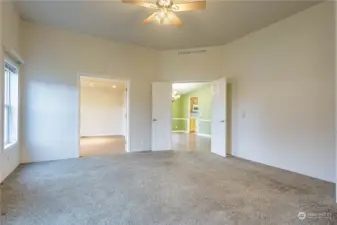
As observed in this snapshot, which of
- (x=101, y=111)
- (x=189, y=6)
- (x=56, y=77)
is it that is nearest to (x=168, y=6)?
(x=189, y=6)

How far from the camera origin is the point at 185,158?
229 inches

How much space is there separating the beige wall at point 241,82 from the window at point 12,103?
10.1 inches

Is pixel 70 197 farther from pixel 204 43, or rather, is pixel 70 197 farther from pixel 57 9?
pixel 204 43

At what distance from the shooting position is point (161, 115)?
690 centimetres

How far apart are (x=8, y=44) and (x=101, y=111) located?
7460mm

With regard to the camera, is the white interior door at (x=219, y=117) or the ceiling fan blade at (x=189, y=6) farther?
the white interior door at (x=219, y=117)

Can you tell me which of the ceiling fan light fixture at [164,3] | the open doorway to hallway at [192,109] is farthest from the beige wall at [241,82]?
the open doorway to hallway at [192,109]

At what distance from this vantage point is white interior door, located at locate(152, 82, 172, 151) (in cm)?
686

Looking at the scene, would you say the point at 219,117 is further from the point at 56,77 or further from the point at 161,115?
the point at 56,77

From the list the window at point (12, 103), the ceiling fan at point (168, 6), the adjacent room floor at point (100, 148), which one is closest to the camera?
the ceiling fan at point (168, 6)

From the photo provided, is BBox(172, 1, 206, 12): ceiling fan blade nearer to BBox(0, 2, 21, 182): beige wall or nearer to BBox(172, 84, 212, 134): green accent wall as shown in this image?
BBox(0, 2, 21, 182): beige wall

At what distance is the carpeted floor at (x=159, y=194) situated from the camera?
2.53 m

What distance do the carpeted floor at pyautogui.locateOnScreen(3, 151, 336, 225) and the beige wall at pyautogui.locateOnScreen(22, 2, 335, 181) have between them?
1.84 ft

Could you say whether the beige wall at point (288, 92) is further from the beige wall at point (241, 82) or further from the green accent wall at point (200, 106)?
the green accent wall at point (200, 106)
